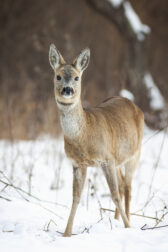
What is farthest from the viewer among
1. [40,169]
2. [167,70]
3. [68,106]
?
[167,70]

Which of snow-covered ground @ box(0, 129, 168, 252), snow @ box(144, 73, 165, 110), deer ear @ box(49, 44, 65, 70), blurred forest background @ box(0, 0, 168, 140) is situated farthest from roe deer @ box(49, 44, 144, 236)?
blurred forest background @ box(0, 0, 168, 140)

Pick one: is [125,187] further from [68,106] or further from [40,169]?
[40,169]

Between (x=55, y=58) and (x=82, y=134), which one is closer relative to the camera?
(x=82, y=134)

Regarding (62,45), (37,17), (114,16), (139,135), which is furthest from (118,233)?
(37,17)

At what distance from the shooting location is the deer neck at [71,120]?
3717mm

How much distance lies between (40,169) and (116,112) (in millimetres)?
3094

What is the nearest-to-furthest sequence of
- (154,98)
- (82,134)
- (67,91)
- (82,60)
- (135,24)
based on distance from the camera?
(67,91), (82,134), (82,60), (135,24), (154,98)

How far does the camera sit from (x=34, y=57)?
45.9 ft

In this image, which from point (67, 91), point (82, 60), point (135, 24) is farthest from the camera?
point (135, 24)

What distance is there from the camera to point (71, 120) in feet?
12.2

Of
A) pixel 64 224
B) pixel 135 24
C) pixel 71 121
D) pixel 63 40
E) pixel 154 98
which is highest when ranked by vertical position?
pixel 63 40

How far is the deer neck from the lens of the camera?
12.2 ft

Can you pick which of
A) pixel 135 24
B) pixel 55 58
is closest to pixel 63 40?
pixel 135 24

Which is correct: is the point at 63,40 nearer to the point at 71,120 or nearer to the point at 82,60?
the point at 82,60
